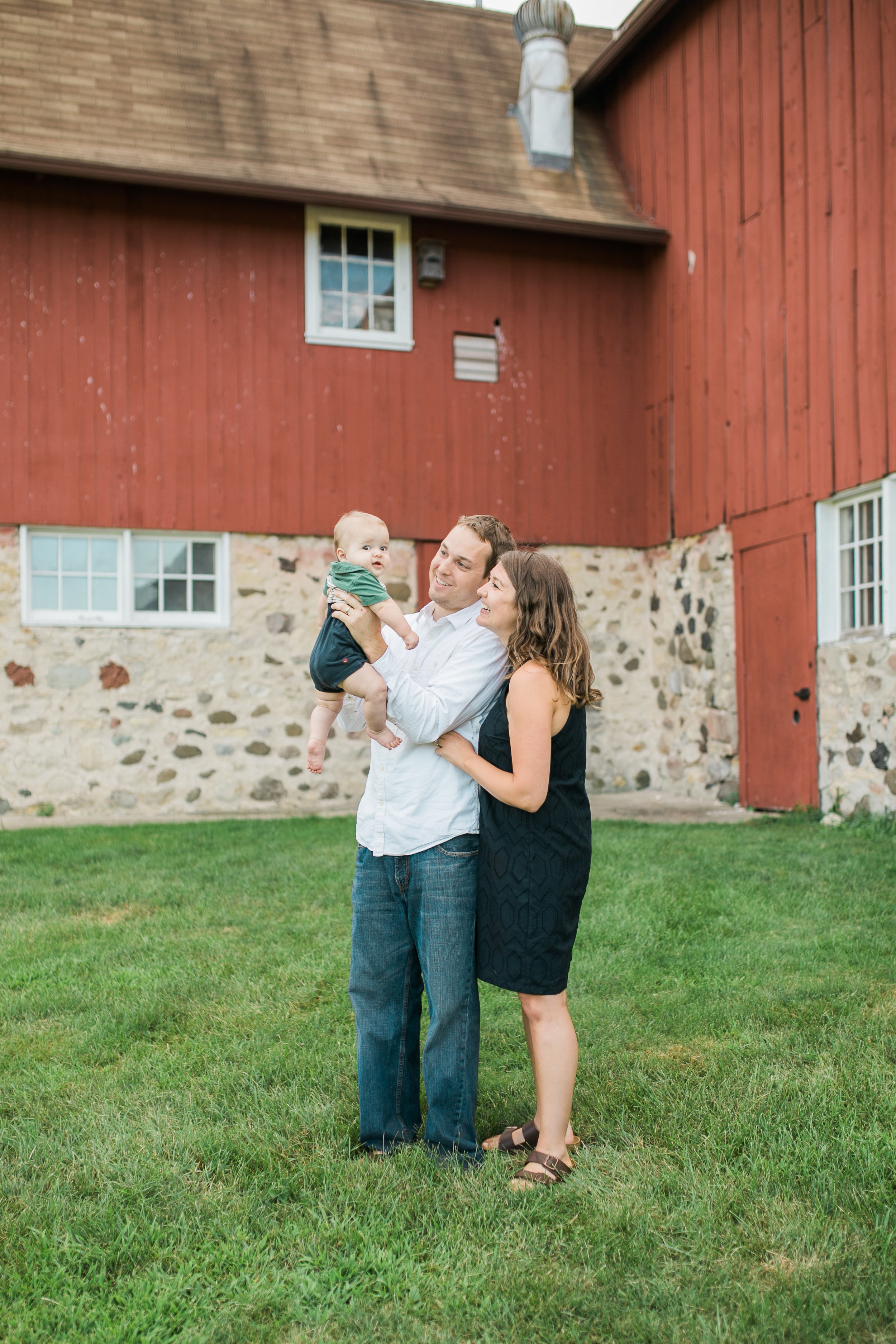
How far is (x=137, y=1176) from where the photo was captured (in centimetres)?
262

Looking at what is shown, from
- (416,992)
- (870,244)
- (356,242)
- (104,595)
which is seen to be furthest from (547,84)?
(416,992)

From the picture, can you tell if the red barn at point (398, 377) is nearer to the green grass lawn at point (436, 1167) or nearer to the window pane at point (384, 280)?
the window pane at point (384, 280)

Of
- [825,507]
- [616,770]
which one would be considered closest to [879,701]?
[825,507]

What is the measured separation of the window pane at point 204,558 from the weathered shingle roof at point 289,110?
306cm

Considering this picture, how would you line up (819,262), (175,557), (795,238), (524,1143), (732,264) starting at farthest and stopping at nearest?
1. (175,557)
2. (732,264)
3. (795,238)
4. (819,262)
5. (524,1143)

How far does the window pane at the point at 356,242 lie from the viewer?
10.2 metres

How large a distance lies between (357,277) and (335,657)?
8554 mm

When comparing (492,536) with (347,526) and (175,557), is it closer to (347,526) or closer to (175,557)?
(347,526)

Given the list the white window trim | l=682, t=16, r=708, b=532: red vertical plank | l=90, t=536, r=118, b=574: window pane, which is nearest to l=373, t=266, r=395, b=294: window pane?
the white window trim

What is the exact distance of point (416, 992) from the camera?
2.85 metres

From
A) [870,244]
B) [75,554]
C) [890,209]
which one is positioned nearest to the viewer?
[890,209]

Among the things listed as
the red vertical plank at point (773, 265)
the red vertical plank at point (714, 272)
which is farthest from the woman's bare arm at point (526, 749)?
the red vertical plank at point (714, 272)

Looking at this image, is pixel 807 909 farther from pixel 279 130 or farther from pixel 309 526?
pixel 279 130

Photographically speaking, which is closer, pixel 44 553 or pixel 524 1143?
pixel 524 1143
